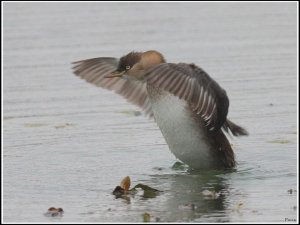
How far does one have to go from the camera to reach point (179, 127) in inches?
540

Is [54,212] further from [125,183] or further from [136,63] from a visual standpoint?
[136,63]

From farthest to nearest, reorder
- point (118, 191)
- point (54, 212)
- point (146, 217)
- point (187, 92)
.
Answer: point (187, 92), point (118, 191), point (54, 212), point (146, 217)

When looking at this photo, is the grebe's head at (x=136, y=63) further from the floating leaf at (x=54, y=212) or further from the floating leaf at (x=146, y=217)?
the floating leaf at (x=146, y=217)

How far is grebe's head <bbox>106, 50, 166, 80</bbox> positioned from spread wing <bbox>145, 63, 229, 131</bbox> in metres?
0.74

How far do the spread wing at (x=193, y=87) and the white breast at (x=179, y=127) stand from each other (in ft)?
0.56

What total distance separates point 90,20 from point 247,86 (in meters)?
6.70

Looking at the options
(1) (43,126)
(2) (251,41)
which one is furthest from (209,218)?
(2) (251,41)

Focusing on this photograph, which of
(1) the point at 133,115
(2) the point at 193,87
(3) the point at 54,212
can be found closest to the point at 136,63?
(2) the point at 193,87

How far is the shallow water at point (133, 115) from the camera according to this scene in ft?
40.1

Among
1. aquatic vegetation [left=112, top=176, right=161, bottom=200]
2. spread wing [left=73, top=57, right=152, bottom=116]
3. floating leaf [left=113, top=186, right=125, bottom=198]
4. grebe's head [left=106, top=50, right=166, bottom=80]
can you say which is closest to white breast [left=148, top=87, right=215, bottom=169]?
grebe's head [left=106, top=50, right=166, bottom=80]

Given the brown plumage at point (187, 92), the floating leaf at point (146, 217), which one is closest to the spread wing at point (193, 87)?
the brown plumage at point (187, 92)

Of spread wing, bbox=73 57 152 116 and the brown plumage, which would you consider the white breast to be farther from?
spread wing, bbox=73 57 152 116

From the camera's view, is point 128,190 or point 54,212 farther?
point 128,190

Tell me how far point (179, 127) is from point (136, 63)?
1186mm
